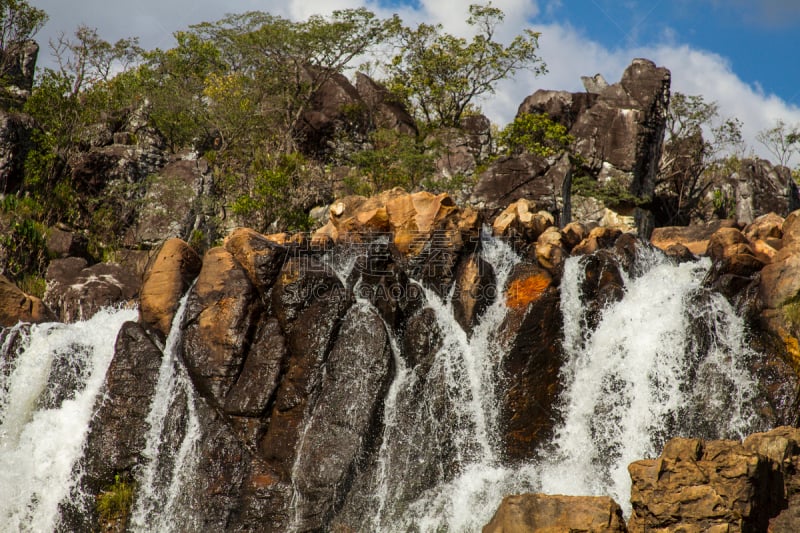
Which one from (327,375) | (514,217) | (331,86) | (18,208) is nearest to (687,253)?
(514,217)

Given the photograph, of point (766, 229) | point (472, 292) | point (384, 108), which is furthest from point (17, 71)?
point (766, 229)

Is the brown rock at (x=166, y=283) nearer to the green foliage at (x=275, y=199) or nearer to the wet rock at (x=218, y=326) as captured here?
the wet rock at (x=218, y=326)

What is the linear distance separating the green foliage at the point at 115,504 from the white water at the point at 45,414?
0.76 meters

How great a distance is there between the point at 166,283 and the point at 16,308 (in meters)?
3.50

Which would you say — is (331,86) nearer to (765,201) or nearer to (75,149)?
(75,149)

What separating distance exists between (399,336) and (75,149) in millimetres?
15971

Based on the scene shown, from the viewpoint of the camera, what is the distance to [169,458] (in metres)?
13.7

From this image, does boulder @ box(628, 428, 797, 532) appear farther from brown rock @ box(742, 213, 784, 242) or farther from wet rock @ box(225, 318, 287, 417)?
brown rock @ box(742, 213, 784, 242)

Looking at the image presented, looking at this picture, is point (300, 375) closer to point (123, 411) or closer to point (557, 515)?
point (123, 411)

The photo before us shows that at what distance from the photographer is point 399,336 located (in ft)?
49.0

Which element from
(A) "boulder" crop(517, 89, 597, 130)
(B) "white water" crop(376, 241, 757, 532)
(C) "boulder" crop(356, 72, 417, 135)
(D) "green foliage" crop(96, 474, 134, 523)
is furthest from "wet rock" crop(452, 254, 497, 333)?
(A) "boulder" crop(517, 89, 597, 130)

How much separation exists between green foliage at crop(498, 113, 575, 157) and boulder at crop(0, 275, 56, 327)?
60.5 ft

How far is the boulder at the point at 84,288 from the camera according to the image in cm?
1847

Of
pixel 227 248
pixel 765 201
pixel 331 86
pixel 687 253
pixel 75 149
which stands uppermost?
pixel 331 86
